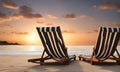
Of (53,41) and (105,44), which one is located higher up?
(53,41)

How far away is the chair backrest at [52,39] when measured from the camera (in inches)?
272

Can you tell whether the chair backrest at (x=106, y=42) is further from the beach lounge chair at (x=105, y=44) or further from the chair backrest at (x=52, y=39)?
the chair backrest at (x=52, y=39)

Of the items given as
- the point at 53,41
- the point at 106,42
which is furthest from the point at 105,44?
the point at 53,41

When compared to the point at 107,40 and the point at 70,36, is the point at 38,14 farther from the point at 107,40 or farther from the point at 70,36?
the point at 107,40

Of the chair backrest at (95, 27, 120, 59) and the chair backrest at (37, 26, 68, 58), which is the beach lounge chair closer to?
the chair backrest at (95, 27, 120, 59)

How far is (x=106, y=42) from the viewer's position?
7.04 metres

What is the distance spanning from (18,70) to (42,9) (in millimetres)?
21081

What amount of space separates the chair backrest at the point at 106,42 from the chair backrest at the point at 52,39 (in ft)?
2.71

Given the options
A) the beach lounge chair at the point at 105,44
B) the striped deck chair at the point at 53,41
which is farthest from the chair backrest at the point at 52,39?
the beach lounge chair at the point at 105,44

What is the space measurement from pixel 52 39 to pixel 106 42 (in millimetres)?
1213

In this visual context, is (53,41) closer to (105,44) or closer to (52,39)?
(52,39)

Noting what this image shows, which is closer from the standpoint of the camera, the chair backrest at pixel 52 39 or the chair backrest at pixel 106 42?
the chair backrest at pixel 106 42

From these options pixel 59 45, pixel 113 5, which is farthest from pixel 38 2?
pixel 59 45

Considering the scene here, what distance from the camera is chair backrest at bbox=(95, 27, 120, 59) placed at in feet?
22.2
